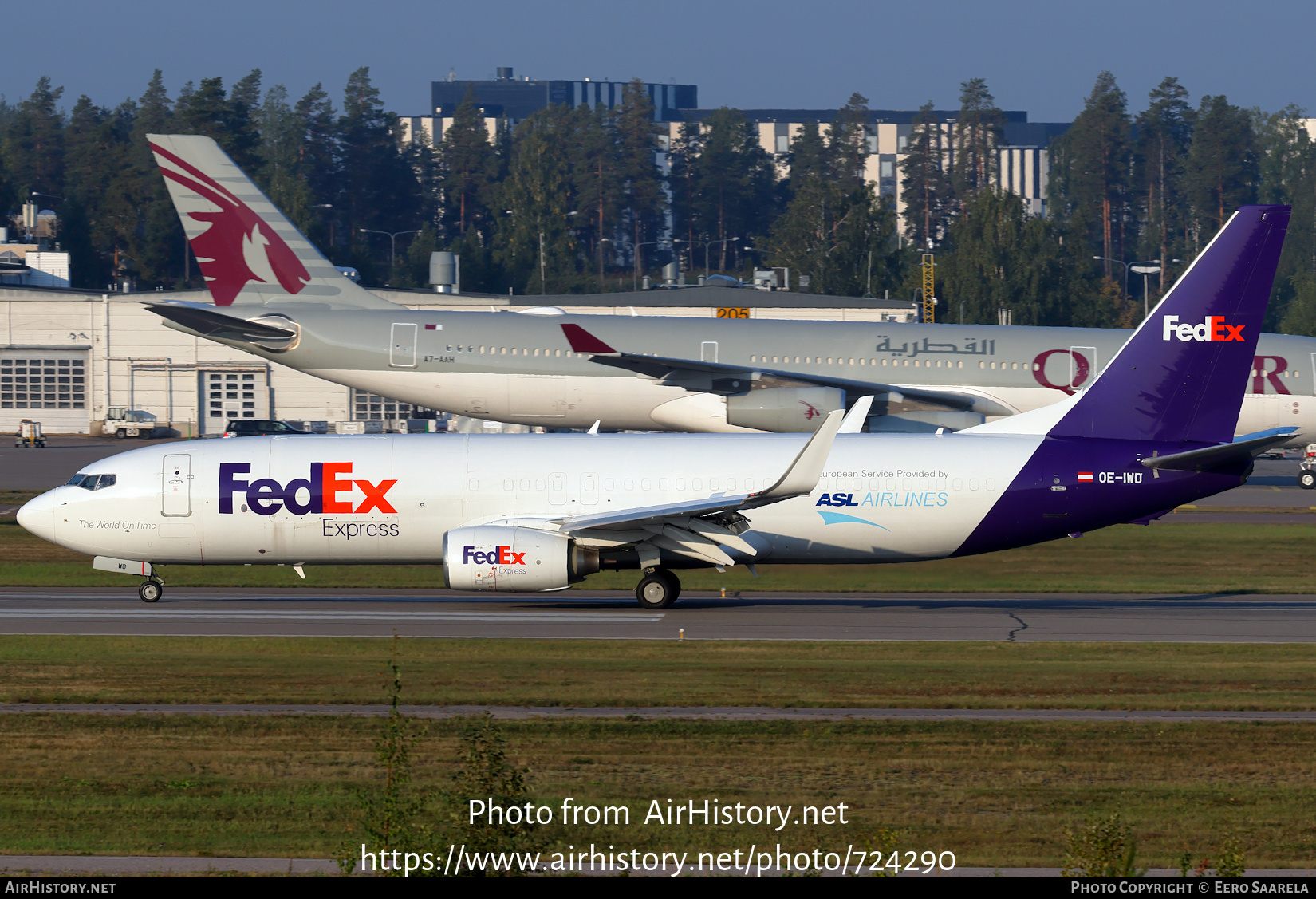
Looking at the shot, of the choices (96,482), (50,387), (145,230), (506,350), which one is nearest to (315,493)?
(96,482)

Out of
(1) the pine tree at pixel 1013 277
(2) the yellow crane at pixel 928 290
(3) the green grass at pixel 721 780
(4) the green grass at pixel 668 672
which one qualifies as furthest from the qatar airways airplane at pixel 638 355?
(1) the pine tree at pixel 1013 277

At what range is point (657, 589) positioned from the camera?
1158 inches

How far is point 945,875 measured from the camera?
12.3 meters

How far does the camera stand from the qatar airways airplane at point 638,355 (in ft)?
157

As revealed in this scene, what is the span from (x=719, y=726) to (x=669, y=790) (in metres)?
3.03

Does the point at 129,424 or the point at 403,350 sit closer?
the point at 403,350

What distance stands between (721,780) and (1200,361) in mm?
17881

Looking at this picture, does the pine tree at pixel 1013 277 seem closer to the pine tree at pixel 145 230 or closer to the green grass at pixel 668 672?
Result: the pine tree at pixel 145 230

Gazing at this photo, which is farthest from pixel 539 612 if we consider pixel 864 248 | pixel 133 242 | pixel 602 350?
pixel 133 242

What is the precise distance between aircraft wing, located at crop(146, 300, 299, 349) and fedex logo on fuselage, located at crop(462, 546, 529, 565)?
22.8 meters

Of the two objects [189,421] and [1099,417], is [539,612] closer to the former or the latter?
[1099,417]

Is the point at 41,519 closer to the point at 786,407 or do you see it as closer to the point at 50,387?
the point at 786,407

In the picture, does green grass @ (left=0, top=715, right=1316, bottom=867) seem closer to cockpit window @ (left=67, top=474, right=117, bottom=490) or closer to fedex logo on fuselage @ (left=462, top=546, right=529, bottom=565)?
fedex logo on fuselage @ (left=462, top=546, right=529, bottom=565)

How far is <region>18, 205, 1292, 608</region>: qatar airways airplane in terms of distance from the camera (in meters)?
28.9
